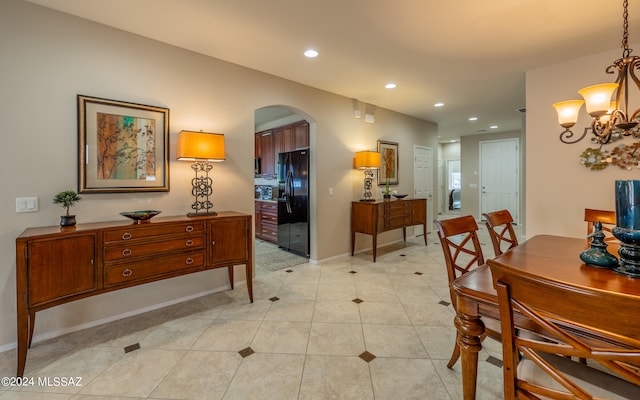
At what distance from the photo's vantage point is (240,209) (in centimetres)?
341

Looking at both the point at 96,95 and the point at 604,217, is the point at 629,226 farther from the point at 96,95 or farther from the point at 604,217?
the point at 96,95

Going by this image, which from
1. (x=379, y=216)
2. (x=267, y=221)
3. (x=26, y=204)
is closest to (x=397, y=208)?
(x=379, y=216)

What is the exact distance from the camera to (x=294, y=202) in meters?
4.73

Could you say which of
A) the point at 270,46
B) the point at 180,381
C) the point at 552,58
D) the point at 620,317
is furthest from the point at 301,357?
the point at 552,58

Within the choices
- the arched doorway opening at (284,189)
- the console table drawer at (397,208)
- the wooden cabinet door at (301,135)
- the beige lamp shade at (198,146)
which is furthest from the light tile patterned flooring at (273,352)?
the wooden cabinet door at (301,135)

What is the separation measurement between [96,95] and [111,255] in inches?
55.0

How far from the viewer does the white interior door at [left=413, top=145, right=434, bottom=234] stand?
618 cm

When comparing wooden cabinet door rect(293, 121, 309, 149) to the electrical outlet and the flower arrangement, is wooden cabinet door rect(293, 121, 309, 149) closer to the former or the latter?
the flower arrangement

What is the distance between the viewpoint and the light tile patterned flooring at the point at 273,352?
1.73 metres

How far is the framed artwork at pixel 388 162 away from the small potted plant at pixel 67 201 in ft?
14.2

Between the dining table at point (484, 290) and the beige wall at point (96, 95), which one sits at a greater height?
the beige wall at point (96, 95)

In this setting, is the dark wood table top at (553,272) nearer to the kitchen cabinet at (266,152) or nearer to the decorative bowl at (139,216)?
the decorative bowl at (139,216)

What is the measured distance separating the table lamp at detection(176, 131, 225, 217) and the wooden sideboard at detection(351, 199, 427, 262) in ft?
7.75

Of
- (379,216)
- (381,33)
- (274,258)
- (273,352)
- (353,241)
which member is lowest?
(273,352)
